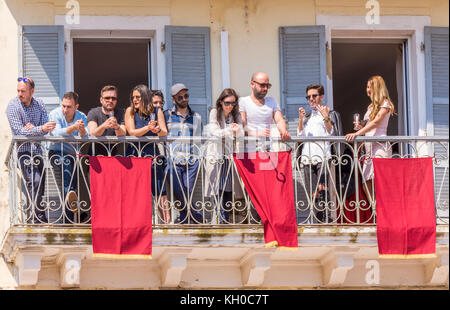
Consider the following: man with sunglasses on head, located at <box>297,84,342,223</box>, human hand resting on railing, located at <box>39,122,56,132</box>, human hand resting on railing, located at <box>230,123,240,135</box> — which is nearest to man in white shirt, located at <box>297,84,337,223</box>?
man with sunglasses on head, located at <box>297,84,342,223</box>

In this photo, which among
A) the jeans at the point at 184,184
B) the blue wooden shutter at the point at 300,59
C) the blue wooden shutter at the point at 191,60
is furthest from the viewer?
the blue wooden shutter at the point at 300,59

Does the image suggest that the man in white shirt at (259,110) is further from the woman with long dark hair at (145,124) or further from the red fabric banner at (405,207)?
the red fabric banner at (405,207)

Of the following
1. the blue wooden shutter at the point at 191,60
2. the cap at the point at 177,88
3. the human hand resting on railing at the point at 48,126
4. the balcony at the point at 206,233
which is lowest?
the balcony at the point at 206,233

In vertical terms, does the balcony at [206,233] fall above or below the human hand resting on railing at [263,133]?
below

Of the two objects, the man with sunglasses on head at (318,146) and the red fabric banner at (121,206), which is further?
the man with sunglasses on head at (318,146)

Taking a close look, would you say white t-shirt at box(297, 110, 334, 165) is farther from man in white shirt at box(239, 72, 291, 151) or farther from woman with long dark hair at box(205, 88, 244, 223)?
woman with long dark hair at box(205, 88, 244, 223)

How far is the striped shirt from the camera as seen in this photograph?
15.5 m

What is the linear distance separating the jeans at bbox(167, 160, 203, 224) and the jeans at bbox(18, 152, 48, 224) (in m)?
1.53

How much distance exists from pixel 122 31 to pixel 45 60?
1111mm

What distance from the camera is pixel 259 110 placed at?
51.7 feet

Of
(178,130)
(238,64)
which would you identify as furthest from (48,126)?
(238,64)

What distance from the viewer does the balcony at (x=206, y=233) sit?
15352 mm

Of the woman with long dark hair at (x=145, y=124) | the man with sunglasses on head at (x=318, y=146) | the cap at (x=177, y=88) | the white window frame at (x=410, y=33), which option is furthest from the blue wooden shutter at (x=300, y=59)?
the woman with long dark hair at (x=145, y=124)

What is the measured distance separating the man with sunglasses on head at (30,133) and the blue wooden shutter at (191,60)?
2046 millimetres
